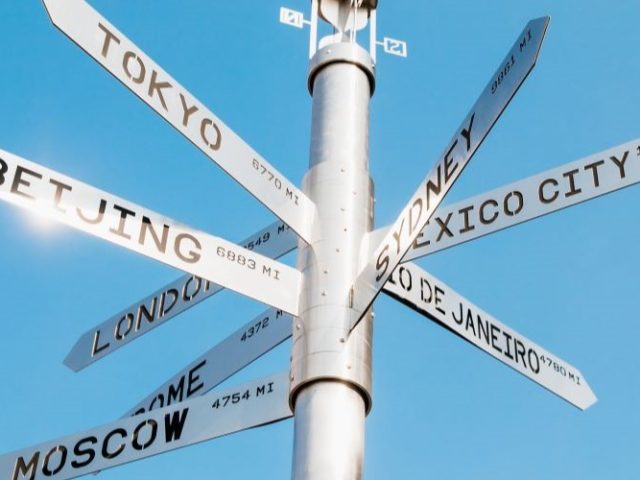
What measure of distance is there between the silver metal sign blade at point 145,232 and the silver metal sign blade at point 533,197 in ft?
1.50

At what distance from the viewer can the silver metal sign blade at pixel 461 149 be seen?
4.00m

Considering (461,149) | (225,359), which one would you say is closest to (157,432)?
(225,359)

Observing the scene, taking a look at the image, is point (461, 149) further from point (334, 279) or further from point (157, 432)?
point (157, 432)

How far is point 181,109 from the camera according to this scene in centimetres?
470

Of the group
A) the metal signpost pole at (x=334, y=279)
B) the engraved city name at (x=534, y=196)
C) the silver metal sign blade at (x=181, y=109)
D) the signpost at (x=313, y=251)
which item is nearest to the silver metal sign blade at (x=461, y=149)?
the signpost at (x=313, y=251)

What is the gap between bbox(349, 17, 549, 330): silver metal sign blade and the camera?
157 inches

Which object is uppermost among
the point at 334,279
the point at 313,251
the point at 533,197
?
the point at 533,197

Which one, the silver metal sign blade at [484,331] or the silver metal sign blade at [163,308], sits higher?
the silver metal sign blade at [163,308]

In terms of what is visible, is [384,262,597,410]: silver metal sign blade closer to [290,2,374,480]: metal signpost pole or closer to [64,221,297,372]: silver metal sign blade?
[290,2,374,480]: metal signpost pole

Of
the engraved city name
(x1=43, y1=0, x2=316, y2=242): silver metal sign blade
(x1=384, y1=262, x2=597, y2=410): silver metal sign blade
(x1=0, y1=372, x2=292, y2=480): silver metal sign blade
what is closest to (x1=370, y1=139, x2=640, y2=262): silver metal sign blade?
the engraved city name

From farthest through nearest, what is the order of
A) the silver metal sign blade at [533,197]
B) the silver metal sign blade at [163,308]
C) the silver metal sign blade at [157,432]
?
the silver metal sign blade at [163,308]
the silver metal sign blade at [533,197]
the silver metal sign blade at [157,432]

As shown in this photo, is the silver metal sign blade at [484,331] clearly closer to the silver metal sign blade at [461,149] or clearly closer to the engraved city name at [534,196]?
the engraved city name at [534,196]

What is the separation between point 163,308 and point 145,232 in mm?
1110

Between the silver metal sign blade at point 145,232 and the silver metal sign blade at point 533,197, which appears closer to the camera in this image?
the silver metal sign blade at point 145,232
